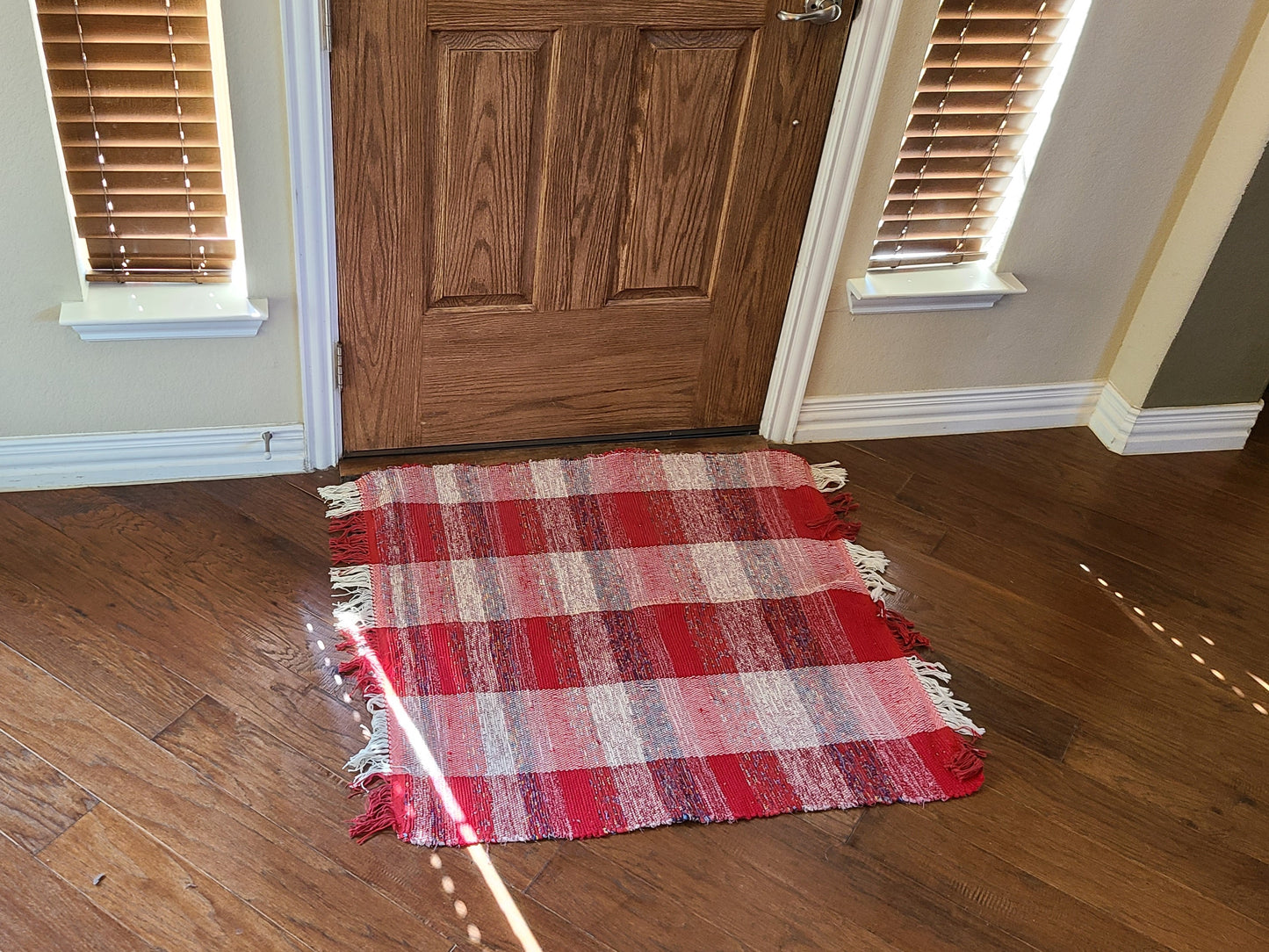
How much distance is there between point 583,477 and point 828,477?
554mm

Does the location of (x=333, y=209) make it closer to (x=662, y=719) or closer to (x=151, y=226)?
(x=151, y=226)

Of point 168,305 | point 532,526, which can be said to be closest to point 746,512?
point 532,526

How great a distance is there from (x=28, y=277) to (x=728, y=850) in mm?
1578

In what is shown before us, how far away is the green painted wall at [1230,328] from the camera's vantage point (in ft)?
8.48

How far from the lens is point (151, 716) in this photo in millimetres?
1976

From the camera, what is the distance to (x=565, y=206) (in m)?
2.35

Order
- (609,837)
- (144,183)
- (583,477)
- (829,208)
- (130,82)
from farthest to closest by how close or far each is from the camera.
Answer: (583,477), (829,208), (144,183), (130,82), (609,837)

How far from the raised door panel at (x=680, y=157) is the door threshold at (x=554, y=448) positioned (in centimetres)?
36

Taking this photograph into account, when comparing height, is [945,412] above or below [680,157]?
below

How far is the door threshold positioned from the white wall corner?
9cm

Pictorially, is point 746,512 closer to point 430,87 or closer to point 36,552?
point 430,87

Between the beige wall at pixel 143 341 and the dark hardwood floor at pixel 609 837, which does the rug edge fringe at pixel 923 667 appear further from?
the beige wall at pixel 143 341

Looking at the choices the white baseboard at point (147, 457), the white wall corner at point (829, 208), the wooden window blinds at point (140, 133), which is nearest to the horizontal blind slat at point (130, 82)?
the wooden window blinds at point (140, 133)

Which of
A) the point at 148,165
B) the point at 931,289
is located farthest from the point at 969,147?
the point at 148,165
